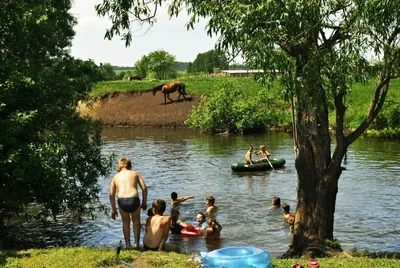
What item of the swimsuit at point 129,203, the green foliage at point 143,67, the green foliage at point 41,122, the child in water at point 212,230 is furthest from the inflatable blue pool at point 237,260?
the green foliage at point 143,67

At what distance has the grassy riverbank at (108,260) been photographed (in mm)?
9734

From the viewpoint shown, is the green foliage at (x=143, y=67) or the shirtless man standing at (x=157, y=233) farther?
the green foliage at (x=143, y=67)

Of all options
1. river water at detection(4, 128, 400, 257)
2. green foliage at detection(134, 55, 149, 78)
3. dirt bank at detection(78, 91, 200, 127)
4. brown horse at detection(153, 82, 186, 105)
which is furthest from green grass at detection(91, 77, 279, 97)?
green foliage at detection(134, 55, 149, 78)

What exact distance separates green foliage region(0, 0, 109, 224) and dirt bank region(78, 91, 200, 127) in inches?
1597

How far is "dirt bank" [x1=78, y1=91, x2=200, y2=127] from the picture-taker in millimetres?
59906

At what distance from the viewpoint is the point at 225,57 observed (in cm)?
1045

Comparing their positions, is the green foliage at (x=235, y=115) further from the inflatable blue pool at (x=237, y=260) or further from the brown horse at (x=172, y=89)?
the inflatable blue pool at (x=237, y=260)

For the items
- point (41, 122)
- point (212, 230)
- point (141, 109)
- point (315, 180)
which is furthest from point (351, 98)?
point (41, 122)

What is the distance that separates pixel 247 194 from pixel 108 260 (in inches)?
553

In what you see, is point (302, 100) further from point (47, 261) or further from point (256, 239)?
point (256, 239)

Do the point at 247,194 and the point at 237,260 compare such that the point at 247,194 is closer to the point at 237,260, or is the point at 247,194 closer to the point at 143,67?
the point at 237,260

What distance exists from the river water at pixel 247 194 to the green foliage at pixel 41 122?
7.65 ft

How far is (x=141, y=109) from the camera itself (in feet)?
212

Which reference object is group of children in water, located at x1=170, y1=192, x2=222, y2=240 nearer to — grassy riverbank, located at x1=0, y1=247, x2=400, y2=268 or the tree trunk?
the tree trunk
